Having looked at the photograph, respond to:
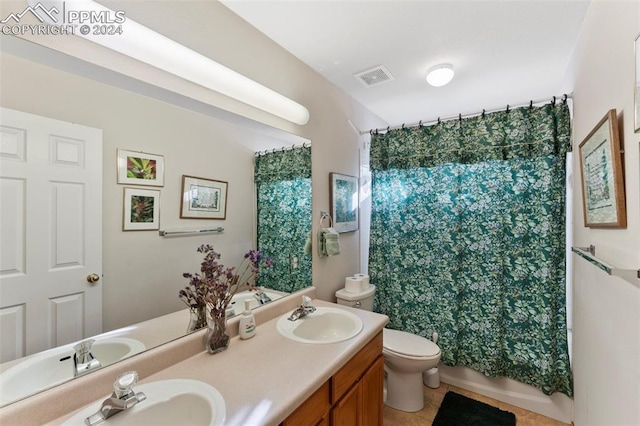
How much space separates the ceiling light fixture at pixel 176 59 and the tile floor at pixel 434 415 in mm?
2213

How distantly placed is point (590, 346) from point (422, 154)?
1571 millimetres

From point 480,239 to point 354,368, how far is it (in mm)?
1422

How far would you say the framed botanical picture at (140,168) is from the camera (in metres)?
0.98

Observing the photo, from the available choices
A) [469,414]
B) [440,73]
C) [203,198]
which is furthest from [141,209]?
[469,414]

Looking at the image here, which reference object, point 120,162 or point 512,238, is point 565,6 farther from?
point 120,162

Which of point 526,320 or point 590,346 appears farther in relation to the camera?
point 526,320

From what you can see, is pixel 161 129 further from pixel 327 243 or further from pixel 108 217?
pixel 327 243

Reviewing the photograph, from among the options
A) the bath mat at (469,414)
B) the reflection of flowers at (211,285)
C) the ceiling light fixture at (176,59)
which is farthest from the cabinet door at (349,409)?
the ceiling light fixture at (176,59)

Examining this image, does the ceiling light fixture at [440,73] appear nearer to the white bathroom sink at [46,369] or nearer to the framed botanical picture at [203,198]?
the framed botanical picture at [203,198]

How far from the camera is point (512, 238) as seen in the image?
6.31ft

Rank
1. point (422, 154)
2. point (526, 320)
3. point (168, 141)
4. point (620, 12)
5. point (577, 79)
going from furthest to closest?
point (422, 154) < point (526, 320) < point (577, 79) < point (168, 141) < point (620, 12)

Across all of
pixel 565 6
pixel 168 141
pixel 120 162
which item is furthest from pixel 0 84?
pixel 565 6

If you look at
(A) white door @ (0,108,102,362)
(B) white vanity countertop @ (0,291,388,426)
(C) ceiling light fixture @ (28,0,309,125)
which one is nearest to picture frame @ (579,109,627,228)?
(B) white vanity countertop @ (0,291,388,426)

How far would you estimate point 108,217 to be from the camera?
949mm
